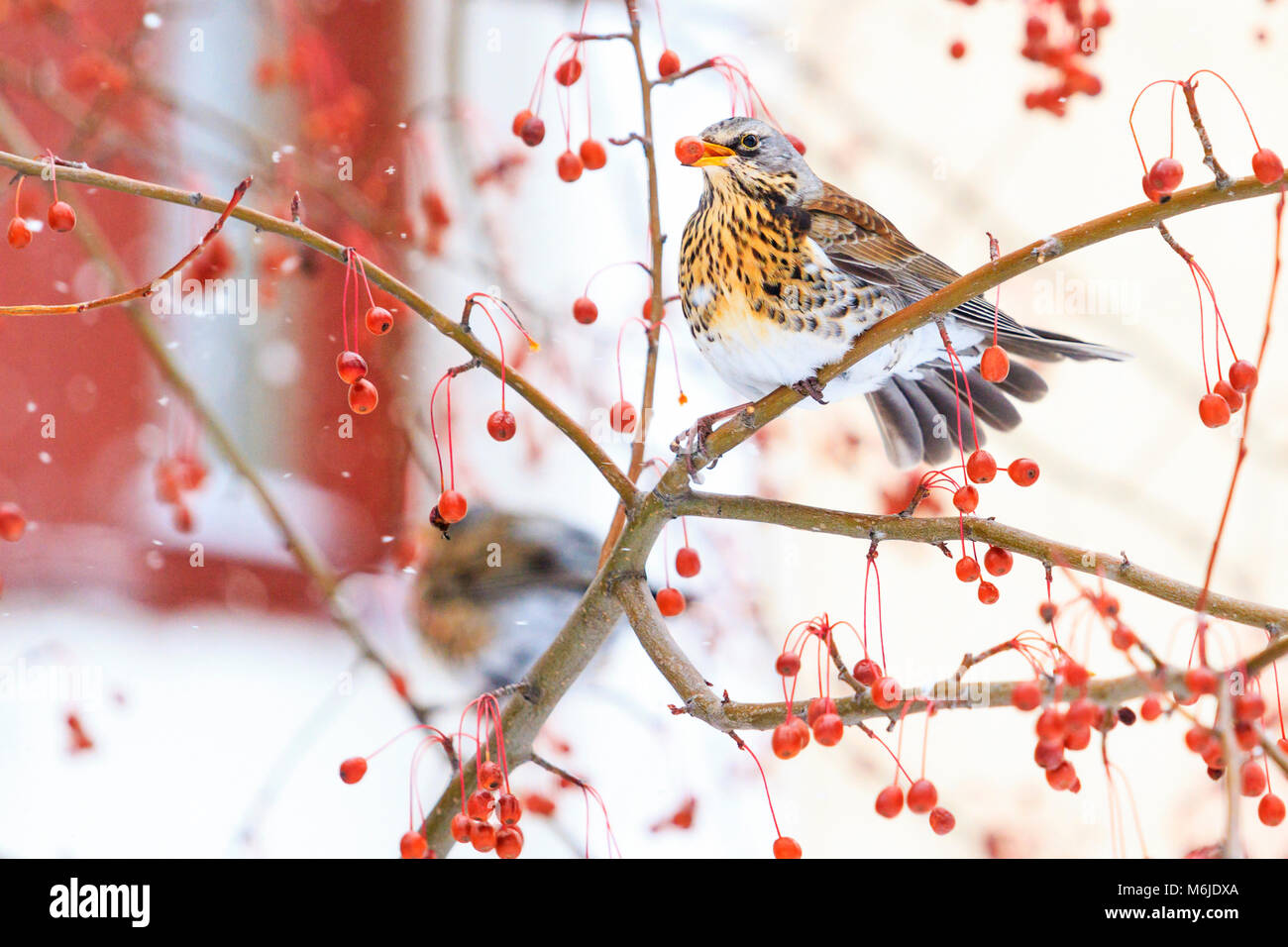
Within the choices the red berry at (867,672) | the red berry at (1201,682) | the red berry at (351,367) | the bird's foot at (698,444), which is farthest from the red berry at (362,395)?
the red berry at (1201,682)

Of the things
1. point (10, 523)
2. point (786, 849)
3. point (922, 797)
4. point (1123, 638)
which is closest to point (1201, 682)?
point (1123, 638)

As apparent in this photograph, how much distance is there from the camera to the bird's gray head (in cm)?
77

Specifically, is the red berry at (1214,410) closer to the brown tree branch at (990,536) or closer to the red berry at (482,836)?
the brown tree branch at (990,536)

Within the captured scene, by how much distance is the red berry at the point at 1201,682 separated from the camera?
0.42 meters

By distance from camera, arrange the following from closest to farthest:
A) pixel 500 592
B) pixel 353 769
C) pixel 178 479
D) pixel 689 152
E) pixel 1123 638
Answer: pixel 1123 638, pixel 353 769, pixel 689 152, pixel 178 479, pixel 500 592

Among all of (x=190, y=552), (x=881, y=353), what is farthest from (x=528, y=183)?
(x=881, y=353)

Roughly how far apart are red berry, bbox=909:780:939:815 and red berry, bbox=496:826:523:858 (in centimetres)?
20

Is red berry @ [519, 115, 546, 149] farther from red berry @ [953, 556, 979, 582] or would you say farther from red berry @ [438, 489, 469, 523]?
red berry @ [953, 556, 979, 582]

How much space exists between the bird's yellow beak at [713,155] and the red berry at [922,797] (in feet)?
1.47

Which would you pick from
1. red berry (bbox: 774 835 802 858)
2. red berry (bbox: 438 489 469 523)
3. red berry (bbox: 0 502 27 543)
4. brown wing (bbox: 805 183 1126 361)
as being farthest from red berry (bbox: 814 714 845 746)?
red berry (bbox: 0 502 27 543)

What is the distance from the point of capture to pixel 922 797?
0.51 m

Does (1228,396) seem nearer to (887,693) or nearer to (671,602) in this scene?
(887,693)

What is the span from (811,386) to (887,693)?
232mm
